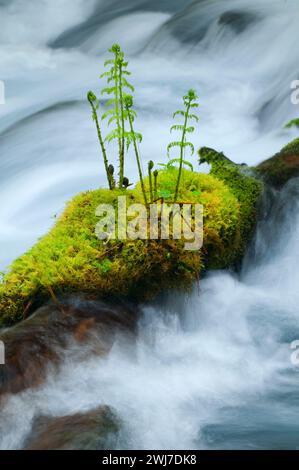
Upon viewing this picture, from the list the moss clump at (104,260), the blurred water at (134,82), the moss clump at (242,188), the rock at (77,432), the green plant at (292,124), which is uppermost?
the blurred water at (134,82)

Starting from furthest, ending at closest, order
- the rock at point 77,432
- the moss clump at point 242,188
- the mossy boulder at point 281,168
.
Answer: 1. the mossy boulder at point 281,168
2. the moss clump at point 242,188
3. the rock at point 77,432

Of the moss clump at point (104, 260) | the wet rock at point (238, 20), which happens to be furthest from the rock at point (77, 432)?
the wet rock at point (238, 20)

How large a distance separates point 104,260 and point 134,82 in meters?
9.07

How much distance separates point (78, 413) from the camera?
9.22ft

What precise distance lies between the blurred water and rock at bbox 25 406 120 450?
4010mm

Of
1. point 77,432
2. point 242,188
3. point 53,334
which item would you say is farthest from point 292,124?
point 77,432

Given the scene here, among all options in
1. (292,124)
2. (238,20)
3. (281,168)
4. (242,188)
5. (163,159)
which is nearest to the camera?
(242,188)

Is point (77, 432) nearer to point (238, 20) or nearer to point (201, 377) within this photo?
point (201, 377)

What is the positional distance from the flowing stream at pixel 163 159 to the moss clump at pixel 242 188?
186 mm

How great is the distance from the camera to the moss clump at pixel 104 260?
3602mm

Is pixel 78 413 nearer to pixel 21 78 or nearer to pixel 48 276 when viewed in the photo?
pixel 48 276

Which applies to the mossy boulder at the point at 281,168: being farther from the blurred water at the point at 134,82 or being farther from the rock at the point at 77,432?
the rock at the point at 77,432

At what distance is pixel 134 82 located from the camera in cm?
1216
